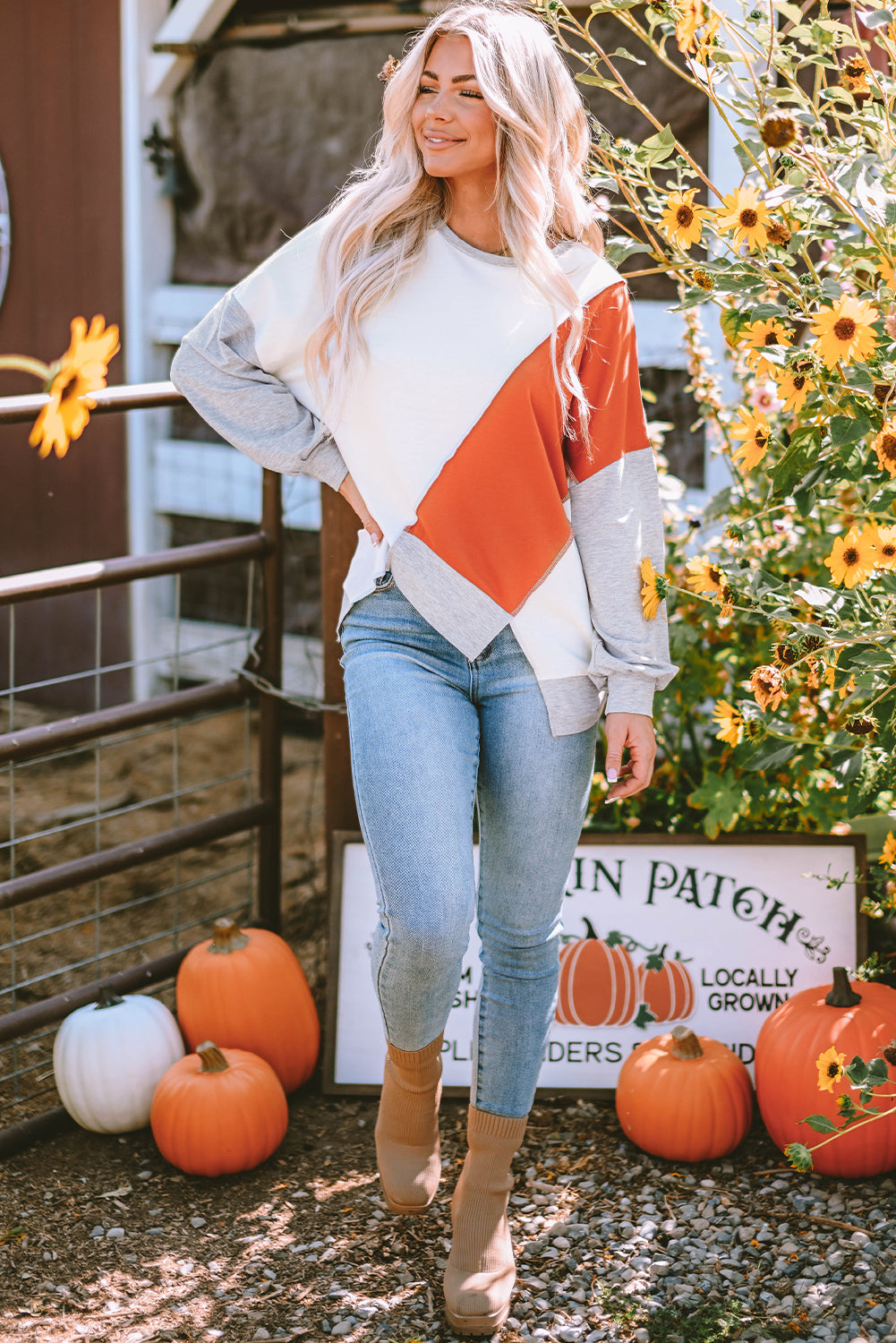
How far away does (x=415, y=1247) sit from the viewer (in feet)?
7.11

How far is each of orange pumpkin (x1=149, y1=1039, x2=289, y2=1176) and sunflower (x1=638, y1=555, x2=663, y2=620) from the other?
1.13 metres

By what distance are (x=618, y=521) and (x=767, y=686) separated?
300mm

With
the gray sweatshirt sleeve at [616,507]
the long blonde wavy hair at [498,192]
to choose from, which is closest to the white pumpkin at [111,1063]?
the gray sweatshirt sleeve at [616,507]

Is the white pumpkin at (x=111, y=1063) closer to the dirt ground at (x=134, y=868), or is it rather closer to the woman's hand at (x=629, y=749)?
the dirt ground at (x=134, y=868)

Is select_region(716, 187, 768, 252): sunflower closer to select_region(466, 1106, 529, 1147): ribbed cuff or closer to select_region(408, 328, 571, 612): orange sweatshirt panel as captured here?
select_region(408, 328, 571, 612): orange sweatshirt panel

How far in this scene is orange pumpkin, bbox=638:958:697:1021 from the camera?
2.63 m

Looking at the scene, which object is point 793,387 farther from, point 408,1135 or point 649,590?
point 408,1135

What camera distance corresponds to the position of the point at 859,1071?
178cm

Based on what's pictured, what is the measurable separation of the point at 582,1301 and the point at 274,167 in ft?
12.3

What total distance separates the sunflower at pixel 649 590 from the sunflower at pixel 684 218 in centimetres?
43

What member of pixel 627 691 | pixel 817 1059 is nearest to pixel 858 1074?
pixel 817 1059

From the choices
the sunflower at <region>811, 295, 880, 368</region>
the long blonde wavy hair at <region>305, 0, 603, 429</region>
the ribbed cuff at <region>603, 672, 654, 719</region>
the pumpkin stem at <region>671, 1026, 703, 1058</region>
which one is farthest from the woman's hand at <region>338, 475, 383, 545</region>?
the pumpkin stem at <region>671, 1026, 703, 1058</region>

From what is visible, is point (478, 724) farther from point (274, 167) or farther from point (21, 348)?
point (21, 348)

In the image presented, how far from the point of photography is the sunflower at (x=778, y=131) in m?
1.67
